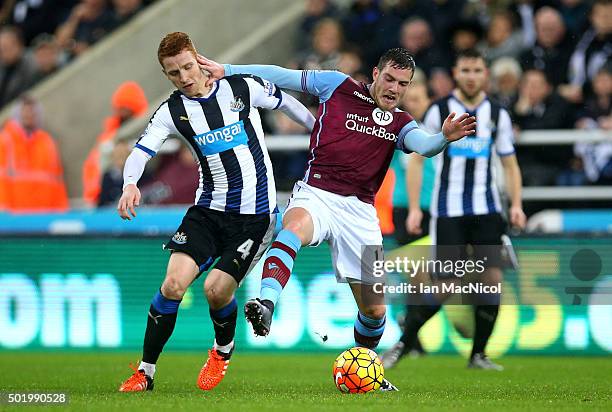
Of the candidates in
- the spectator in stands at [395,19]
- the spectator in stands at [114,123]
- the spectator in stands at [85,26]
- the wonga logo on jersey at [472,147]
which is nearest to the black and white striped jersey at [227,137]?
the wonga logo on jersey at [472,147]

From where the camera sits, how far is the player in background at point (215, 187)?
26.9 feet

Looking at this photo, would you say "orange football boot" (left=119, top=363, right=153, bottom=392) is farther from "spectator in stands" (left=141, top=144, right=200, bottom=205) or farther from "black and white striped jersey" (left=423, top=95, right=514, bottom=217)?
"spectator in stands" (left=141, top=144, right=200, bottom=205)

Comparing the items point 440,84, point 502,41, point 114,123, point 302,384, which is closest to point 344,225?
point 302,384

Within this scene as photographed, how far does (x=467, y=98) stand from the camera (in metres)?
10.5

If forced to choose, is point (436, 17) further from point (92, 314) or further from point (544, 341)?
point (92, 314)

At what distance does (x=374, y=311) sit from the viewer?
8.58 meters

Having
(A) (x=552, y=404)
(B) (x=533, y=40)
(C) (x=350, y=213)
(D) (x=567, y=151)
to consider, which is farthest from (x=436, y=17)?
(A) (x=552, y=404)

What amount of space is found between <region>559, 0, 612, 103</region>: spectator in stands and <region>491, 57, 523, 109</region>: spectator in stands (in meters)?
0.51

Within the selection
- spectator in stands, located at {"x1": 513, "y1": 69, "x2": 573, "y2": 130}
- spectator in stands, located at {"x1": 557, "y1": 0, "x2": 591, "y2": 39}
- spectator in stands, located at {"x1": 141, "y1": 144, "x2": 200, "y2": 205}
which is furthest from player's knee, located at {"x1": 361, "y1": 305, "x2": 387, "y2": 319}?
spectator in stands, located at {"x1": 557, "y1": 0, "x2": 591, "y2": 39}

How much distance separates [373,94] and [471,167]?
2169mm

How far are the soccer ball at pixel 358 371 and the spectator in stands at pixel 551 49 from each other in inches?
254

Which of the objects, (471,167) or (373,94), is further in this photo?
(471,167)

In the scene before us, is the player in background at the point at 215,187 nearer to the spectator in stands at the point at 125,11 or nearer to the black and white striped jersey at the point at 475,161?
the black and white striped jersey at the point at 475,161

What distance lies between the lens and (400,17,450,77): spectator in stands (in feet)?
45.8
